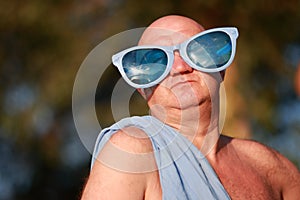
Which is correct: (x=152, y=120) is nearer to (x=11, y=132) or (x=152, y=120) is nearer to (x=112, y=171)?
(x=112, y=171)

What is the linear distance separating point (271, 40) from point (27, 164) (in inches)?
82.8

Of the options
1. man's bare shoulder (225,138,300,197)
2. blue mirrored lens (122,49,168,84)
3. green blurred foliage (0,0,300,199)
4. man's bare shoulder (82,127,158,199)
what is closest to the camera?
man's bare shoulder (82,127,158,199)

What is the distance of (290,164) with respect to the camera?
2324 millimetres

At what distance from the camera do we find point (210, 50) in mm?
2064

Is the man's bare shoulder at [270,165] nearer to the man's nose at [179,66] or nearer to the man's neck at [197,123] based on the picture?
the man's neck at [197,123]

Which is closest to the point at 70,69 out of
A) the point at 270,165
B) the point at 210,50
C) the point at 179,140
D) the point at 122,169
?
the point at 270,165

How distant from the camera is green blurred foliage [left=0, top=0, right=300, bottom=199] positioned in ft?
19.9

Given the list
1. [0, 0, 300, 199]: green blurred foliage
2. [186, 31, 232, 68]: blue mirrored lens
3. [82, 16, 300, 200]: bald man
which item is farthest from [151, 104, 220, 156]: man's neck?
[0, 0, 300, 199]: green blurred foliage

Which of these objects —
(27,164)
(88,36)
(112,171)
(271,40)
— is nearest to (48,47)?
(88,36)

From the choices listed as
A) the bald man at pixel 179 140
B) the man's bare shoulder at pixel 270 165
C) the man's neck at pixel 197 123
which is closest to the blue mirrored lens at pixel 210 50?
the bald man at pixel 179 140

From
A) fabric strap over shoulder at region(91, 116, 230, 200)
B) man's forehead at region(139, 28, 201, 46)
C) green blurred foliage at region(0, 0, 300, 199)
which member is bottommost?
green blurred foliage at region(0, 0, 300, 199)

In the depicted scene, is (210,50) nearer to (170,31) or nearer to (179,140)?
(170,31)

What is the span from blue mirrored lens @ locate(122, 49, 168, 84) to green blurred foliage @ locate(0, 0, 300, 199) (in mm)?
3683

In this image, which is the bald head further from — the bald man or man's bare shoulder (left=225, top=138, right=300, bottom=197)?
man's bare shoulder (left=225, top=138, right=300, bottom=197)
